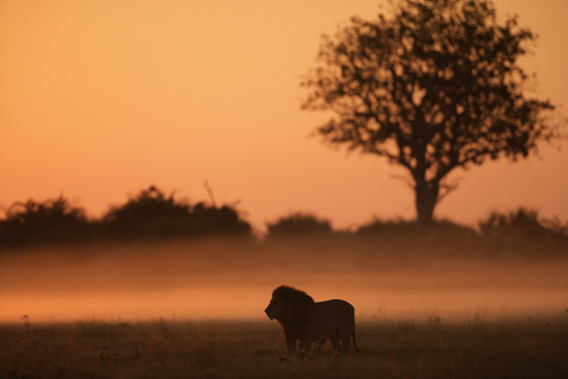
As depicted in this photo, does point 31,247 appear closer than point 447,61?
No

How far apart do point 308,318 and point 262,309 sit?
18018mm

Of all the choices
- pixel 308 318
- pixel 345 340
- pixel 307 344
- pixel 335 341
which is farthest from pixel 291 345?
pixel 345 340

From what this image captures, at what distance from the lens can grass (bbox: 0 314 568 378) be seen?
19.3 metres

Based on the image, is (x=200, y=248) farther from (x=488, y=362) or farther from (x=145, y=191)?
(x=488, y=362)

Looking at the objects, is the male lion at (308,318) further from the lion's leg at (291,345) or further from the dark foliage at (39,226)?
the dark foliage at (39,226)

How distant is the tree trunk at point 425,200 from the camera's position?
47.3 meters

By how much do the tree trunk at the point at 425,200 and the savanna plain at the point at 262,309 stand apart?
115cm

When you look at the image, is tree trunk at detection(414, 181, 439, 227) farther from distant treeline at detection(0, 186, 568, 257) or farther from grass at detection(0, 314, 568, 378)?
grass at detection(0, 314, 568, 378)

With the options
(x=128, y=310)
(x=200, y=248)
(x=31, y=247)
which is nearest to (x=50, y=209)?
(x=31, y=247)

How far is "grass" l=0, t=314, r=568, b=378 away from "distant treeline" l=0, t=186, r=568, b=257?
21.8 meters

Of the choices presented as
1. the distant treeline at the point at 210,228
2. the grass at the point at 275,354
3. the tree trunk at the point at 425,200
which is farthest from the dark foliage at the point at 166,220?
the grass at the point at 275,354

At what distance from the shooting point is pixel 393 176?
47438mm

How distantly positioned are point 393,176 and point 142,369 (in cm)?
2877

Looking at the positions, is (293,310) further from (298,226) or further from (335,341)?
(298,226)
